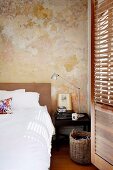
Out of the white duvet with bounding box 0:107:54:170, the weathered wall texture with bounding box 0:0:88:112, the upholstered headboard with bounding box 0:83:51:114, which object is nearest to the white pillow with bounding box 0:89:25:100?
the upholstered headboard with bounding box 0:83:51:114

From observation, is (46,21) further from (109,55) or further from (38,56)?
(109,55)

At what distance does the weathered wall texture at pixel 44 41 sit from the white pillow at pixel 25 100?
0.35m

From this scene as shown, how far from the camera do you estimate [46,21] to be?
3969 millimetres

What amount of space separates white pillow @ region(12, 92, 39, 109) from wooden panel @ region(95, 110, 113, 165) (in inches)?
49.2

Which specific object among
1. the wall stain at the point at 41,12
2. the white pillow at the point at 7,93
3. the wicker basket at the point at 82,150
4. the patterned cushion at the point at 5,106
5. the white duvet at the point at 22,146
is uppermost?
the wall stain at the point at 41,12

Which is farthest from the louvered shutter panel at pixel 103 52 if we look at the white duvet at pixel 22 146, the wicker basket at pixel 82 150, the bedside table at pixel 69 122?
the bedside table at pixel 69 122

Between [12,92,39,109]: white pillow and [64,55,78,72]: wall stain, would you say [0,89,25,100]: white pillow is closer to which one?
[12,92,39,109]: white pillow

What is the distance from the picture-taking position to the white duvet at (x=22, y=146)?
176cm

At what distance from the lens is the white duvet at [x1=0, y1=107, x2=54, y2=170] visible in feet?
5.78

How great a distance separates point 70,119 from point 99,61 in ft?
4.19

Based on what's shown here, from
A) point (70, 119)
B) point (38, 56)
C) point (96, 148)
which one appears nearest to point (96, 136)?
point (96, 148)

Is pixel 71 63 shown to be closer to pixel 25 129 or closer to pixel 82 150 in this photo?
pixel 82 150

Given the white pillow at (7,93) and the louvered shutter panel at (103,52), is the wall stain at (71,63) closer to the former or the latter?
the white pillow at (7,93)

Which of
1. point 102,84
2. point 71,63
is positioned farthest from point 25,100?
point 102,84
